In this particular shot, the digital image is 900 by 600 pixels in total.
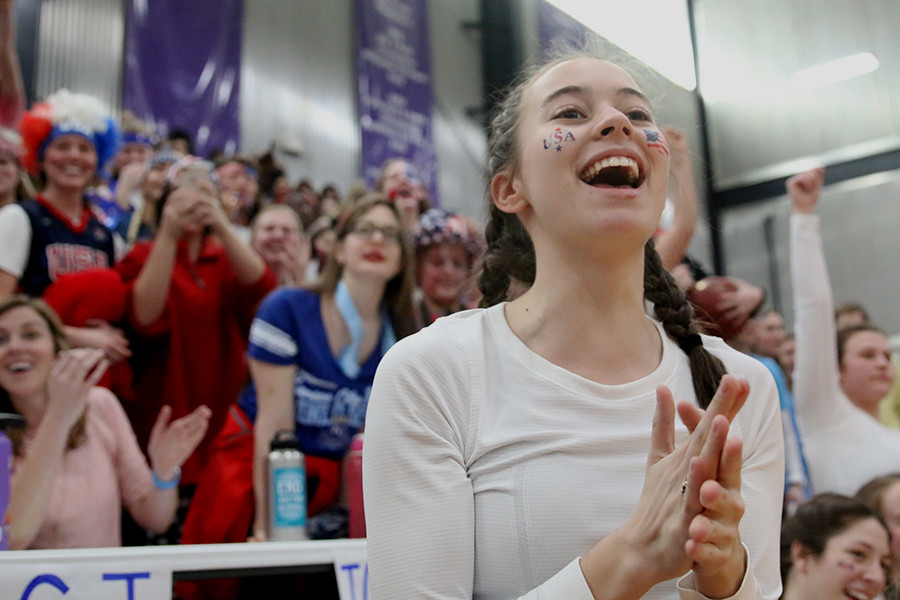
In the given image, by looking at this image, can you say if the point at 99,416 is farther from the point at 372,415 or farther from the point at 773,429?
the point at 773,429

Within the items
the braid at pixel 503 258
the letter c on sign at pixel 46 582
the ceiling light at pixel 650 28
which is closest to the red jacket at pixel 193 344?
the letter c on sign at pixel 46 582

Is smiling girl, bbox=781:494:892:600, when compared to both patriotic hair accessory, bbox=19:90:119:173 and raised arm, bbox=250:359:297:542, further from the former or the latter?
patriotic hair accessory, bbox=19:90:119:173

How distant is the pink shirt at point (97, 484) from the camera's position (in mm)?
2273

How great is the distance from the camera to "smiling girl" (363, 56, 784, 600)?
3.26 feet

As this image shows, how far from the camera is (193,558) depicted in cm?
172

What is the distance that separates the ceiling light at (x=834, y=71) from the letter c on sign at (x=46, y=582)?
37.9ft

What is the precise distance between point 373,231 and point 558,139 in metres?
1.68

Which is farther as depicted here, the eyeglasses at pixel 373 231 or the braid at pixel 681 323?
the eyeglasses at pixel 373 231

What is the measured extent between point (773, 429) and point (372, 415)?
568 mm

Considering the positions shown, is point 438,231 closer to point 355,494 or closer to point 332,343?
point 332,343

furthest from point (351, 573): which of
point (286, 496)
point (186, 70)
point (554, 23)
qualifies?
point (554, 23)

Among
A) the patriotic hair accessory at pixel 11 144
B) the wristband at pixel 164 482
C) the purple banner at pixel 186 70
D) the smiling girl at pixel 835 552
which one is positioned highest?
the purple banner at pixel 186 70

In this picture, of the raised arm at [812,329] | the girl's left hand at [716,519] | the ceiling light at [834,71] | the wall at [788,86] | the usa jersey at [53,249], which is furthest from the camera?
the ceiling light at [834,71]

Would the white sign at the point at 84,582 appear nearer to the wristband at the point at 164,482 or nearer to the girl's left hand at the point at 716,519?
the wristband at the point at 164,482
